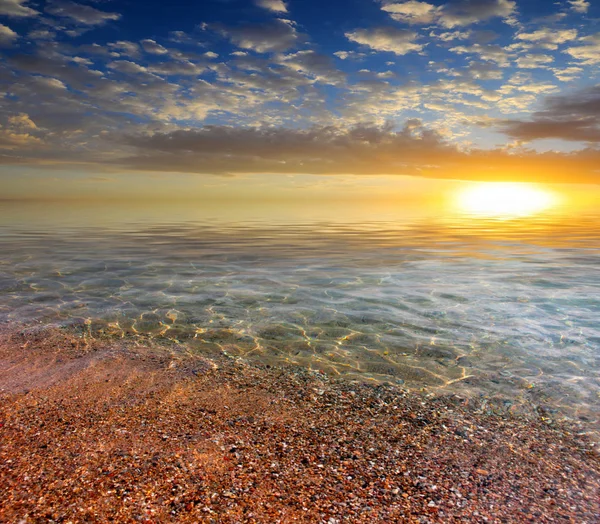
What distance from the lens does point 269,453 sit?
4391 millimetres

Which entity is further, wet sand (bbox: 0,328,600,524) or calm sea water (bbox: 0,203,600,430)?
calm sea water (bbox: 0,203,600,430)

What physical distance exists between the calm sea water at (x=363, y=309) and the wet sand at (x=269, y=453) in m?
1.03

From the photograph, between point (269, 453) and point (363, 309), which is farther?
point (363, 309)

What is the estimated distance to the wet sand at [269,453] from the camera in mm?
3607

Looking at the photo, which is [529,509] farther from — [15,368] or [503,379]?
[15,368]

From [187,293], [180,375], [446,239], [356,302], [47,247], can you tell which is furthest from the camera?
[446,239]

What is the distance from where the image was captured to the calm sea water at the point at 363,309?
270 inches

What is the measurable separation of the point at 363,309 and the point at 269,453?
6211 millimetres

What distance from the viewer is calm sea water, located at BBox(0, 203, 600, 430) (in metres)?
6.86

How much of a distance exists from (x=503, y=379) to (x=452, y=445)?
228 cm

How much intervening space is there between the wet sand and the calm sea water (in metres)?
1.03

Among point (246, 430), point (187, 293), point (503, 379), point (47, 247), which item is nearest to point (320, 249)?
point (187, 293)

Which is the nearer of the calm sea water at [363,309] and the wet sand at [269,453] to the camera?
the wet sand at [269,453]

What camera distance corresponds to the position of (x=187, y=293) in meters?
11.7
